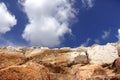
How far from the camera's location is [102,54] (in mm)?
21969

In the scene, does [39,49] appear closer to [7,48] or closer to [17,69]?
[7,48]

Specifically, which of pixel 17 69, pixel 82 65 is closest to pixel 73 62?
pixel 82 65

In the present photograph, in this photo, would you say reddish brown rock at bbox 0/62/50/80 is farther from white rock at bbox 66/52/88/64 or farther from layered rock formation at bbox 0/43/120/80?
white rock at bbox 66/52/88/64

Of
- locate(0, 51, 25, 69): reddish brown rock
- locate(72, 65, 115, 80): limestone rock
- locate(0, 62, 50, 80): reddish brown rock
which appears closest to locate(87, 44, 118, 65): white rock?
locate(72, 65, 115, 80): limestone rock

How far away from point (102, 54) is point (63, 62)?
2.94m

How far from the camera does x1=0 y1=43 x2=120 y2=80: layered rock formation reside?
1694cm

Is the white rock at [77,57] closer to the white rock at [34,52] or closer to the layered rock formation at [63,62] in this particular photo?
the layered rock formation at [63,62]

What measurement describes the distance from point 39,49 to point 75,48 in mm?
2961

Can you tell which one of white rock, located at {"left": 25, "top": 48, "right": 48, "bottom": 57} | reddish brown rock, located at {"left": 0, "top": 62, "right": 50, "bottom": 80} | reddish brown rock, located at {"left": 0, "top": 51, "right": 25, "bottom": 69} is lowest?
reddish brown rock, located at {"left": 0, "top": 62, "right": 50, "bottom": 80}

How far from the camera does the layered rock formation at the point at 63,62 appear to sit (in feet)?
55.6

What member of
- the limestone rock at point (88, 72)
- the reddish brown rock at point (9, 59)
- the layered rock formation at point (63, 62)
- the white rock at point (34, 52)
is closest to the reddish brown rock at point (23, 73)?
the layered rock formation at point (63, 62)

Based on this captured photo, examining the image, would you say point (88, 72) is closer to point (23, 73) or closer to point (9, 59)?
point (23, 73)

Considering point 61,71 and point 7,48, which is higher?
point 7,48

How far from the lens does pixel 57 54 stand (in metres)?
21.8
